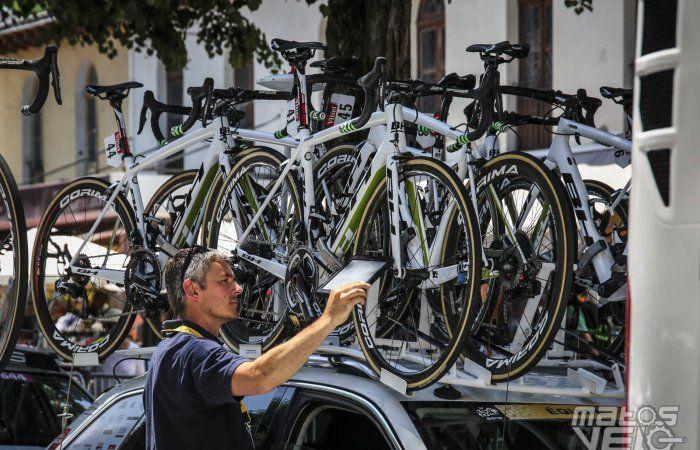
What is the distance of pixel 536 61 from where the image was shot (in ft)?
60.5

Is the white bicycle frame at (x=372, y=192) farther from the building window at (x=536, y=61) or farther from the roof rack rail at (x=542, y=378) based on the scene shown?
the building window at (x=536, y=61)

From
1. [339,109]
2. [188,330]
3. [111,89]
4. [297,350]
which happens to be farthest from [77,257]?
[297,350]

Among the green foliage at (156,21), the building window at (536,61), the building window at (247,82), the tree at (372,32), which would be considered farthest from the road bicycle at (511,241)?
the building window at (247,82)

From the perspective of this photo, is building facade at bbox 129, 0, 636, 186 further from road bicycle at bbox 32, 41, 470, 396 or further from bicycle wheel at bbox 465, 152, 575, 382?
bicycle wheel at bbox 465, 152, 575, 382

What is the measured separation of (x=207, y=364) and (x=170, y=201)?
3.42 m

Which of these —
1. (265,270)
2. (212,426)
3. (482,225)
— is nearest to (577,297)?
(482,225)

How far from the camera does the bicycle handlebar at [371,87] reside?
6.04 m

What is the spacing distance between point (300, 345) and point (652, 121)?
1295mm

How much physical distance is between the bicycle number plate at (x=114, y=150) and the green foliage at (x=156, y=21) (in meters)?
4.16

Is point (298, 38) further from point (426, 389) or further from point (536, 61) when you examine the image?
point (426, 389)

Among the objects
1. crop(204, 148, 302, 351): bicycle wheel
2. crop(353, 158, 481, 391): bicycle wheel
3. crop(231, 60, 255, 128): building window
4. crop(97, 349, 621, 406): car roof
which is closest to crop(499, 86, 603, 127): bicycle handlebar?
crop(353, 158, 481, 391): bicycle wheel

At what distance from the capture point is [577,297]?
20.0ft

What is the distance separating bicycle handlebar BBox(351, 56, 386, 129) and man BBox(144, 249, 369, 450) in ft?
4.95

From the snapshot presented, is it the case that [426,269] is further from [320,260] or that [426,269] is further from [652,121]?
[652,121]
